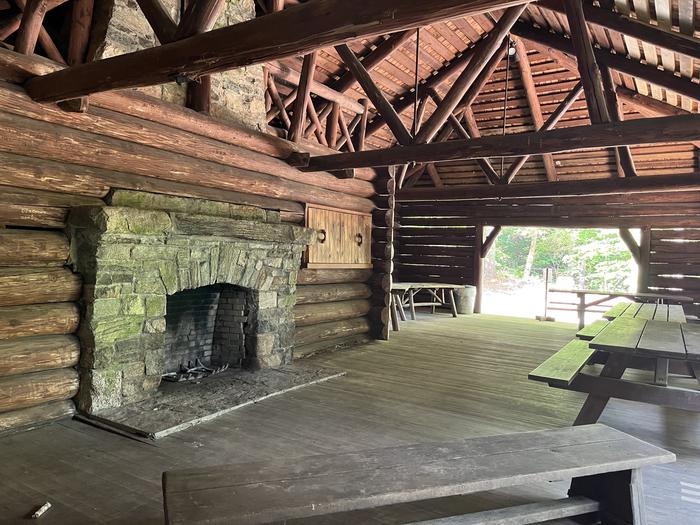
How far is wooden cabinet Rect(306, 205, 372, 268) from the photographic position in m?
7.94

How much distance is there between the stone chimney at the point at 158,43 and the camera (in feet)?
16.2

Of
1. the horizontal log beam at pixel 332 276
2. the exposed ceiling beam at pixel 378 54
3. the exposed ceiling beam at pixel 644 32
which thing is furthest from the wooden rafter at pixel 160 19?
the exposed ceiling beam at pixel 644 32

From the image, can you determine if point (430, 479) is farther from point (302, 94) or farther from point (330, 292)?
point (330, 292)

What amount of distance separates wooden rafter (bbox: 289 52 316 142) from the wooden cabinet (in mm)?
1190

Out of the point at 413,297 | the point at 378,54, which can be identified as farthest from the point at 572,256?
the point at 378,54

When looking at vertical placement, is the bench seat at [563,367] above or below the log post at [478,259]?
below

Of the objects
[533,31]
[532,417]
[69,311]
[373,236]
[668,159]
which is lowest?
[532,417]

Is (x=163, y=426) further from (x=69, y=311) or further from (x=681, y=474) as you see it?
(x=681, y=474)

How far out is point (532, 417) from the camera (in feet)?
16.3

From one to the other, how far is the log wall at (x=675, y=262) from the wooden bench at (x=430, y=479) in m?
10.5

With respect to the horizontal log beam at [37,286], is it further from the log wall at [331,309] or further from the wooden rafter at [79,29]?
the log wall at [331,309]

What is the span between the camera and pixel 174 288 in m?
5.38

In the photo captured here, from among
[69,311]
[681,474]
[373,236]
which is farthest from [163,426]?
[373,236]

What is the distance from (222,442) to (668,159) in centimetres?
1201
